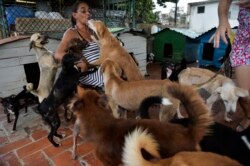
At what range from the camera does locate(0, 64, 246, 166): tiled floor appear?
93.0 inches

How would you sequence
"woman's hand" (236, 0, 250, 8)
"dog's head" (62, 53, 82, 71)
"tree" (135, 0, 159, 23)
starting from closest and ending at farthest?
1. "woman's hand" (236, 0, 250, 8)
2. "dog's head" (62, 53, 82, 71)
3. "tree" (135, 0, 159, 23)

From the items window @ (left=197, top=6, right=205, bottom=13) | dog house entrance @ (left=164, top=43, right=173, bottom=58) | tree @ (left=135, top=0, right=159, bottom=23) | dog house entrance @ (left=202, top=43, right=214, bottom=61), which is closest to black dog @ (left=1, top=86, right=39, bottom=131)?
dog house entrance @ (left=202, top=43, right=214, bottom=61)

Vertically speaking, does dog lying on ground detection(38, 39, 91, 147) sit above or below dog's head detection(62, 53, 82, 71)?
below

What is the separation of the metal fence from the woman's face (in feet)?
3.50

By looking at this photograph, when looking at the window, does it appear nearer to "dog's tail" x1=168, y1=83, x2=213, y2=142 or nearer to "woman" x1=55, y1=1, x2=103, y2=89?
"woman" x1=55, y1=1, x2=103, y2=89

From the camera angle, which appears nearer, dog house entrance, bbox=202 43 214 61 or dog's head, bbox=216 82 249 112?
dog's head, bbox=216 82 249 112

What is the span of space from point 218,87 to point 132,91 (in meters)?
1.12

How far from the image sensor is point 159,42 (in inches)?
281

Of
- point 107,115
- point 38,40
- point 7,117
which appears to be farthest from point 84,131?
point 7,117

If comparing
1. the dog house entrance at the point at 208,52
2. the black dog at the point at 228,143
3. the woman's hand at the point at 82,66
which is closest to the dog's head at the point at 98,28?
the woman's hand at the point at 82,66

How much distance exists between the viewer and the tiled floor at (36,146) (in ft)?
7.75

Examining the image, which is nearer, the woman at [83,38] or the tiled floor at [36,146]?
the tiled floor at [36,146]

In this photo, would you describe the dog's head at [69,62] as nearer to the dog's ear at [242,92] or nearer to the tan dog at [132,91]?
the tan dog at [132,91]

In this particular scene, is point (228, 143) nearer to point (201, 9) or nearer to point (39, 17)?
point (39, 17)
